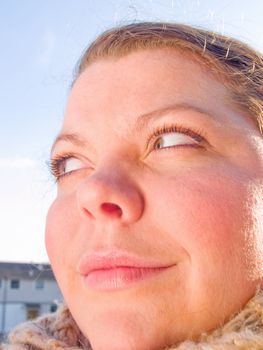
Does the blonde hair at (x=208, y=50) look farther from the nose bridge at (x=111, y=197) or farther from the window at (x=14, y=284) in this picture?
the window at (x=14, y=284)

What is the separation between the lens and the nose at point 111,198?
2.84 ft

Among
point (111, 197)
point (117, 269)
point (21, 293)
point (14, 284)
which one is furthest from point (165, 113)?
point (21, 293)

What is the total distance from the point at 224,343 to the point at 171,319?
118 mm

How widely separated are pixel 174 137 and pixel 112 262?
0.27 m

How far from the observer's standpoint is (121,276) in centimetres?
87

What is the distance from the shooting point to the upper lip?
0.85m

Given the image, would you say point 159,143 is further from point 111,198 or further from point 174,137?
point 111,198

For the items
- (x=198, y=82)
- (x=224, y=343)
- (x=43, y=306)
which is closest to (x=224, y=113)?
(x=198, y=82)

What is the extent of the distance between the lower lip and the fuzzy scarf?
0.12 m

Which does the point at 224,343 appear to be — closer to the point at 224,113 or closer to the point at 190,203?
the point at 190,203

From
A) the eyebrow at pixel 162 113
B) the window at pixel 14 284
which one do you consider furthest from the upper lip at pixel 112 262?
the window at pixel 14 284

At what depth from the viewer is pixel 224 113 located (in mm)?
969

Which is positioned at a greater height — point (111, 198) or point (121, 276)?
point (111, 198)

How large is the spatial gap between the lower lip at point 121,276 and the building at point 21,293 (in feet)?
64.5
